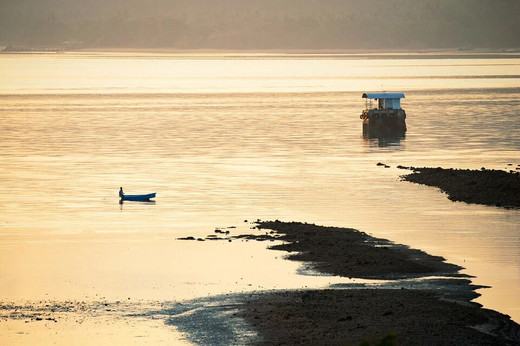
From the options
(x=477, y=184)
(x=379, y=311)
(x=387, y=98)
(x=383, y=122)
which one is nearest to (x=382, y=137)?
(x=383, y=122)

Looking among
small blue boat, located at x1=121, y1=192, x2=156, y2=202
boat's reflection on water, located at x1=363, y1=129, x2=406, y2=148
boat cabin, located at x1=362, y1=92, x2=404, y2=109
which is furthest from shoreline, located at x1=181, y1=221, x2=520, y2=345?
boat cabin, located at x1=362, y1=92, x2=404, y2=109

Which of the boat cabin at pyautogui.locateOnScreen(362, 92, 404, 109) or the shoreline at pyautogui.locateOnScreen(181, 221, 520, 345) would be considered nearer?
the shoreline at pyautogui.locateOnScreen(181, 221, 520, 345)

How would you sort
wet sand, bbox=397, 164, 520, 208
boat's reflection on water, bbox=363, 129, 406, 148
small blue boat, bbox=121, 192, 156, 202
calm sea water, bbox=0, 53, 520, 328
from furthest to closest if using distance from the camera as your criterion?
boat's reflection on water, bbox=363, 129, 406, 148 < small blue boat, bbox=121, 192, 156, 202 < wet sand, bbox=397, 164, 520, 208 < calm sea water, bbox=0, 53, 520, 328

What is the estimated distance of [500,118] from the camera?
5463 inches

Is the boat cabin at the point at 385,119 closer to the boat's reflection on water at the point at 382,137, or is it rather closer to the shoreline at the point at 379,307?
the boat's reflection on water at the point at 382,137

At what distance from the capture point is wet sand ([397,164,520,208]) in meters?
60.5

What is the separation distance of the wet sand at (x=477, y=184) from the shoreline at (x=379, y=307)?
15.6 metres

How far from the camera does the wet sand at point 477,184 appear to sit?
60.5 m

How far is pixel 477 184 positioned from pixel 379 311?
102 feet

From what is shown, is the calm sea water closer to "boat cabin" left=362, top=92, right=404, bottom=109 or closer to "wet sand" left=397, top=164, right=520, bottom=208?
"wet sand" left=397, top=164, right=520, bottom=208

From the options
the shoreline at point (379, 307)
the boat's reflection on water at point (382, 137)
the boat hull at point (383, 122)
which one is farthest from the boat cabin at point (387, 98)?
the shoreline at point (379, 307)

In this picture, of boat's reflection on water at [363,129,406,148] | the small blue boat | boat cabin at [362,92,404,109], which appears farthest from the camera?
boat cabin at [362,92,404,109]

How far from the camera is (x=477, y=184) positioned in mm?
Result: 64125

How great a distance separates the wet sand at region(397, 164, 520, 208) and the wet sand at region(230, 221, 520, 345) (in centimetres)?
1677
